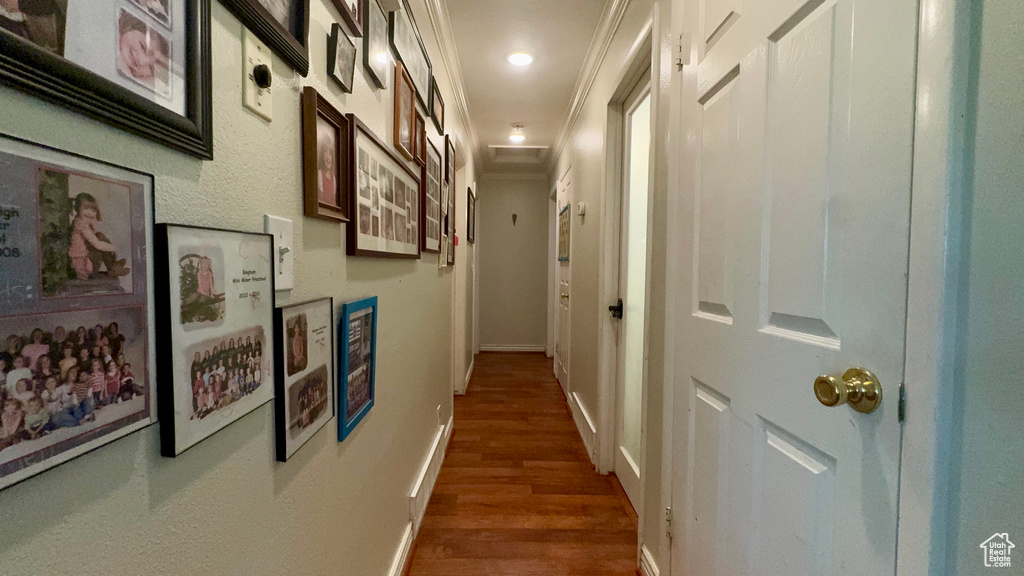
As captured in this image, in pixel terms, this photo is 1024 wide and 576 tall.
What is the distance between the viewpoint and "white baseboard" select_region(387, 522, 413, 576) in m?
1.37

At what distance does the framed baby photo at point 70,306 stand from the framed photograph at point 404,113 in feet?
3.10

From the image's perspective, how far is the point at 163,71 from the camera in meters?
0.44

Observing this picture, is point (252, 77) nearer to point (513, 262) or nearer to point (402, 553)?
point (402, 553)

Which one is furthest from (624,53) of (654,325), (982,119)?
(982,119)

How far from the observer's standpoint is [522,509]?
1.91 m

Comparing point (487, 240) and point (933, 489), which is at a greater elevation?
point (487, 240)

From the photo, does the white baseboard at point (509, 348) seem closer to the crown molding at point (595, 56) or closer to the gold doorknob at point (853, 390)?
the crown molding at point (595, 56)

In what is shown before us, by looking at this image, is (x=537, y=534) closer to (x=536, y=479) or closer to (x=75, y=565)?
(x=536, y=479)

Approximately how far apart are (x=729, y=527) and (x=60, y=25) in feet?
4.33

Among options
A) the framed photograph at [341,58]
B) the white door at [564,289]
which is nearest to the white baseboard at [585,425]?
the white door at [564,289]

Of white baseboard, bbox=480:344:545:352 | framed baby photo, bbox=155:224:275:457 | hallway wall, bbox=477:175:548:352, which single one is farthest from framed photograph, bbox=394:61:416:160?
white baseboard, bbox=480:344:545:352

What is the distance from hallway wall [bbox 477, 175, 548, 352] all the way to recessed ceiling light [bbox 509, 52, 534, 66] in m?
2.70

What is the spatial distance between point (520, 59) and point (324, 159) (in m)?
2.09

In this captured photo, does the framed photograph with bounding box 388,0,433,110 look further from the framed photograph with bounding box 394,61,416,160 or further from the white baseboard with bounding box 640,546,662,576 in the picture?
the white baseboard with bounding box 640,546,662,576
